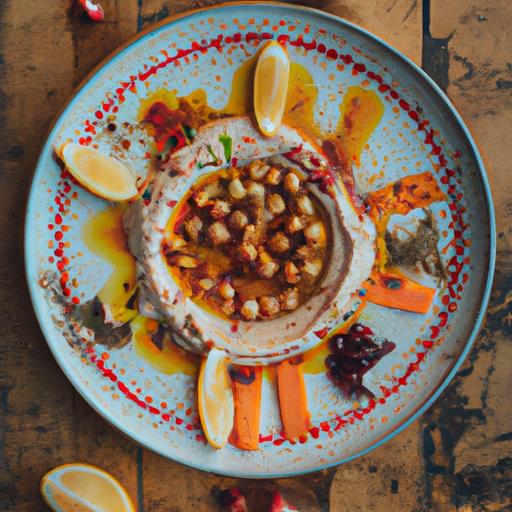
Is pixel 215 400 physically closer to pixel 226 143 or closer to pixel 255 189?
pixel 255 189

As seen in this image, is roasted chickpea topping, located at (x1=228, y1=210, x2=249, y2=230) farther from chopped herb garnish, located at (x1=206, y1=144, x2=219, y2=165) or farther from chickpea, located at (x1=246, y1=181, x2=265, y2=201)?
chopped herb garnish, located at (x1=206, y1=144, x2=219, y2=165)

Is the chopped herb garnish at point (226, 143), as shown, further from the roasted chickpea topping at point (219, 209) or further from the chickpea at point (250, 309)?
the chickpea at point (250, 309)

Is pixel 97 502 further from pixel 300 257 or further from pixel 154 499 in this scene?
pixel 300 257

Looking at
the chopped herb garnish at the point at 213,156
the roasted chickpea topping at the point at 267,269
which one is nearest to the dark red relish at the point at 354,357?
the roasted chickpea topping at the point at 267,269

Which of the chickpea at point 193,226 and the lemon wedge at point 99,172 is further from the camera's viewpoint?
the chickpea at point 193,226

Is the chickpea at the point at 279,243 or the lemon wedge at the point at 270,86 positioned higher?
the lemon wedge at the point at 270,86

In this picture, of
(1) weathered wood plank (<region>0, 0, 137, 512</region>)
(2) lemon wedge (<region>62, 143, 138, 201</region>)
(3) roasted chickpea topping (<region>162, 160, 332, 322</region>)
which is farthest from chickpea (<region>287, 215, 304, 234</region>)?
(1) weathered wood plank (<region>0, 0, 137, 512</region>)
